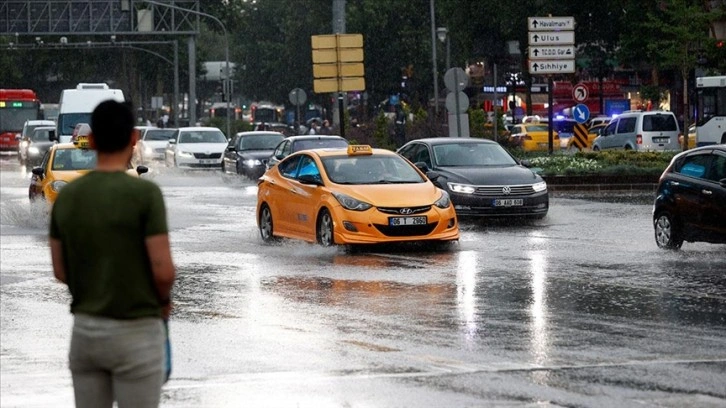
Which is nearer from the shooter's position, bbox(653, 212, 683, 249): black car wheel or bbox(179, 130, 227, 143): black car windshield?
bbox(653, 212, 683, 249): black car wheel

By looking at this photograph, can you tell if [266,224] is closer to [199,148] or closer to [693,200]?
[693,200]

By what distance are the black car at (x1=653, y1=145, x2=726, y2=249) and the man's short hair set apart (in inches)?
525

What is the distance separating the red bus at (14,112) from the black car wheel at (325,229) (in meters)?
60.8

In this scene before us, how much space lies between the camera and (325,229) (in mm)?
20062

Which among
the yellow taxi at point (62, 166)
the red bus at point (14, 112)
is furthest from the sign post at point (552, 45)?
the red bus at point (14, 112)

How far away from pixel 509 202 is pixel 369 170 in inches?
166

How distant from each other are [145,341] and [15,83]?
104 meters

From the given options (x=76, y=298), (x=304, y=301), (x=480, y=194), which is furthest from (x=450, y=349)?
(x=480, y=194)

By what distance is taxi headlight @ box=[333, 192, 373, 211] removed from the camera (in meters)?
19.6

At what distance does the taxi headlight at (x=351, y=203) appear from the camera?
19562 mm

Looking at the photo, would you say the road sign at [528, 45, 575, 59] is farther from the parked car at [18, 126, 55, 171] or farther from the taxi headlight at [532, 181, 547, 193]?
the parked car at [18, 126, 55, 171]

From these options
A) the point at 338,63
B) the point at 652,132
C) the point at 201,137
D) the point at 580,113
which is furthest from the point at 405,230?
the point at 201,137

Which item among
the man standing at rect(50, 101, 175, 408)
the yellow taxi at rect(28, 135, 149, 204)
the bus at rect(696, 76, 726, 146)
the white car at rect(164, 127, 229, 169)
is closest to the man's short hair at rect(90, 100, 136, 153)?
the man standing at rect(50, 101, 175, 408)

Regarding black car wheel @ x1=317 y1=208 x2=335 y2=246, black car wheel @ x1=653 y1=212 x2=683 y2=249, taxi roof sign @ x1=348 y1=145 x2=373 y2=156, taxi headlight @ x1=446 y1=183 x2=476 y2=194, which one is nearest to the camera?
black car wheel @ x1=653 y1=212 x2=683 y2=249
